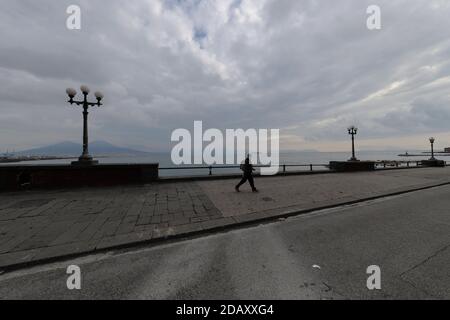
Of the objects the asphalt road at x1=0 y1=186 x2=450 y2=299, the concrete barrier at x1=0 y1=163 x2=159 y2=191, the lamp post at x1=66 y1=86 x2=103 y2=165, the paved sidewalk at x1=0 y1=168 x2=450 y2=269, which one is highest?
the lamp post at x1=66 y1=86 x2=103 y2=165

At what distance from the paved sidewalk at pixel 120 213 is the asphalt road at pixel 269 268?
1.62 ft

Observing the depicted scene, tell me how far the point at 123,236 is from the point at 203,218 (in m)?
1.91

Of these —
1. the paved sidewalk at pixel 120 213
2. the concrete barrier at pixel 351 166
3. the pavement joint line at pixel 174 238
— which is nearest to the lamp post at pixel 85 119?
the paved sidewalk at pixel 120 213

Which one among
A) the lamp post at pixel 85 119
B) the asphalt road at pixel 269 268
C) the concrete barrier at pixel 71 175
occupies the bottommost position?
the asphalt road at pixel 269 268

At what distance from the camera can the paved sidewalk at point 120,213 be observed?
378 cm

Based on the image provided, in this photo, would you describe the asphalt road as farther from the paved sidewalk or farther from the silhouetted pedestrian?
the silhouetted pedestrian

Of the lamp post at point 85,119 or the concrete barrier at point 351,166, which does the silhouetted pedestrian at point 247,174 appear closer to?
the lamp post at point 85,119

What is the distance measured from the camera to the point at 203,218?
17.1ft

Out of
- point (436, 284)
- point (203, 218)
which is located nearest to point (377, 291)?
point (436, 284)

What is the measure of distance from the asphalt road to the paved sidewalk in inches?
19.5

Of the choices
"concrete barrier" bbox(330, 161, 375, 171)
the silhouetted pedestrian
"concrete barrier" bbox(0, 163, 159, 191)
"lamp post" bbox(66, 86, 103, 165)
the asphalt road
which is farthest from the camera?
"concrete barrier" bbox(330, 161, 375, 171)

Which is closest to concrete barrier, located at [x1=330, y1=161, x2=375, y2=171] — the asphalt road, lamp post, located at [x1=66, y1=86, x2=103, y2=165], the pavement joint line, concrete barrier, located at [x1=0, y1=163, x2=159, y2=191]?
the pavement joint line

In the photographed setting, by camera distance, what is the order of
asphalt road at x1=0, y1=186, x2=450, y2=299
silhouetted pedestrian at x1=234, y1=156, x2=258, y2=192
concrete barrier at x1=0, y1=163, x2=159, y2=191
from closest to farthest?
asphalt road at x1=0, y1=186, x2=450, y2=299
concrete barrier at x1=0, y1=163, x2=159, y2=191
silhouetted pedestrian at x1=234, y1=156, x2=258, y2=192

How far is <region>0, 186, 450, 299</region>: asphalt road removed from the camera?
248 centimetres
